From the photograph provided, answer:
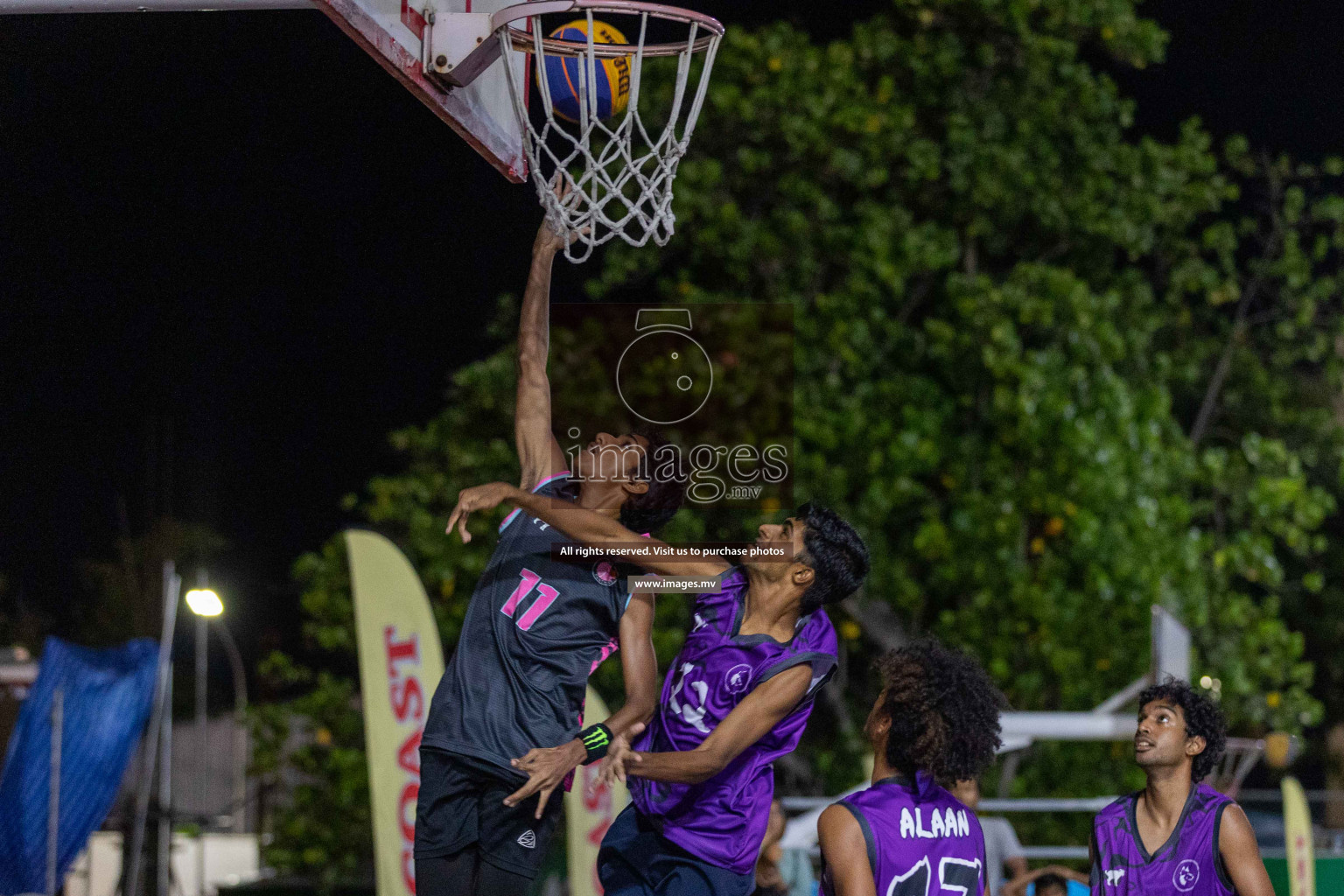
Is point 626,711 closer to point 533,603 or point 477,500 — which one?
point 533,603

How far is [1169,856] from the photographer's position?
156 inches

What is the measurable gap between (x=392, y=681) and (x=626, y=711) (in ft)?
11.7

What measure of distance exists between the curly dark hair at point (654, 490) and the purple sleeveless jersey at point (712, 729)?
360 mm

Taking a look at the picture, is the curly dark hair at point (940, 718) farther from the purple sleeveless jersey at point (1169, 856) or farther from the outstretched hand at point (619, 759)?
the purple sleeveless jersey at point (1169, 856)

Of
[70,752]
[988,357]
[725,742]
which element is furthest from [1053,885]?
[70,752]

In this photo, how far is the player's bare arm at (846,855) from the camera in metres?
3.09

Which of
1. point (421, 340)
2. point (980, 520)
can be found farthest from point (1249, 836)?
point (421, 340)

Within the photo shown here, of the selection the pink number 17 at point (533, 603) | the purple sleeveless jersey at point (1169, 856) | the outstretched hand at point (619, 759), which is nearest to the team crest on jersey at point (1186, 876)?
the purple sleeveless jersey at point (1169, 856)

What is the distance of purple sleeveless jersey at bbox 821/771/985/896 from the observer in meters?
3.17

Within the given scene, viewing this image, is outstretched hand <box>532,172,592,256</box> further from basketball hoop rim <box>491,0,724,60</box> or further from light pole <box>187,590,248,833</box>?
light pole <box>187,590,248,833</box>

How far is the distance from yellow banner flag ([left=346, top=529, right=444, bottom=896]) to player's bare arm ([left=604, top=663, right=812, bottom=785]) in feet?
11.7

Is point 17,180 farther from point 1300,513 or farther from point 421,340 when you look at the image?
point 1300,513

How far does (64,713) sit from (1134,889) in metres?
6.85

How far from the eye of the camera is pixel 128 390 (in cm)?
1435
